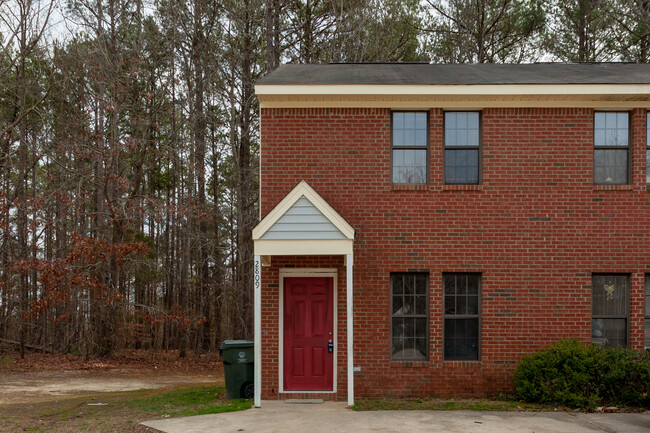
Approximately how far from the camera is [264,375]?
36.4ft

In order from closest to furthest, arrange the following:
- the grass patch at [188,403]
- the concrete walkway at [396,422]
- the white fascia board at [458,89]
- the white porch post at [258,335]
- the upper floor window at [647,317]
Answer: the concrete walkway at [396,422] → the grass patch at [188,403] → the white porch post at [258,335] → the white fascia board at [458,89] → the upper floor window at [647,317]

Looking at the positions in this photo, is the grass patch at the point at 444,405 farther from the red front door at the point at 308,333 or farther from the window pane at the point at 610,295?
the window pane at the point at 610,295

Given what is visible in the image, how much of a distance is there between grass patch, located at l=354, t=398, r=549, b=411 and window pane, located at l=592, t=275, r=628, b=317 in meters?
2.41

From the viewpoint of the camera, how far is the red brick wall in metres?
11.3

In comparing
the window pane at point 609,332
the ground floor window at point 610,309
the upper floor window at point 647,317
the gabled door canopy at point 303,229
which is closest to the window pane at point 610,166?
the ground floor window at point 610,309

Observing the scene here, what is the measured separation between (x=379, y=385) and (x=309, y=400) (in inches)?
51.6

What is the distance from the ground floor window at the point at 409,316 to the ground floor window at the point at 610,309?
3.14m

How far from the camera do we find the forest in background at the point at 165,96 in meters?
21.4

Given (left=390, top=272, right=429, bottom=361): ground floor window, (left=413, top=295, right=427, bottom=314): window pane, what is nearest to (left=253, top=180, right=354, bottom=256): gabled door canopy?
(left=390, top=272, right=429, bottom=361): ground floor window

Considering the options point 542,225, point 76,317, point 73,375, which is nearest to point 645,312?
point 542,225

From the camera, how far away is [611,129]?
1162cm

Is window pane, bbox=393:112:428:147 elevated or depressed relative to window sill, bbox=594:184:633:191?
elevated

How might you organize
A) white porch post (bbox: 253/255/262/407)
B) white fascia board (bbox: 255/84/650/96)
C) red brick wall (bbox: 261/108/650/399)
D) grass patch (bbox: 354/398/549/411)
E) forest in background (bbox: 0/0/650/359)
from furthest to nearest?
forest in background (bbox: 0/0/650/359) < red brick wall (bbox: 261/108/650/399) < white fascia board (bbox: 255/84/650/96) < white porch post (bbox: 253/255/262/407) < grass patch (bbox: 354/398/549/411)

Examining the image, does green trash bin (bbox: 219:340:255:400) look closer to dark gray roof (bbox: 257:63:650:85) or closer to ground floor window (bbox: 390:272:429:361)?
ground floor window (bbox: 390:272:429:361)
